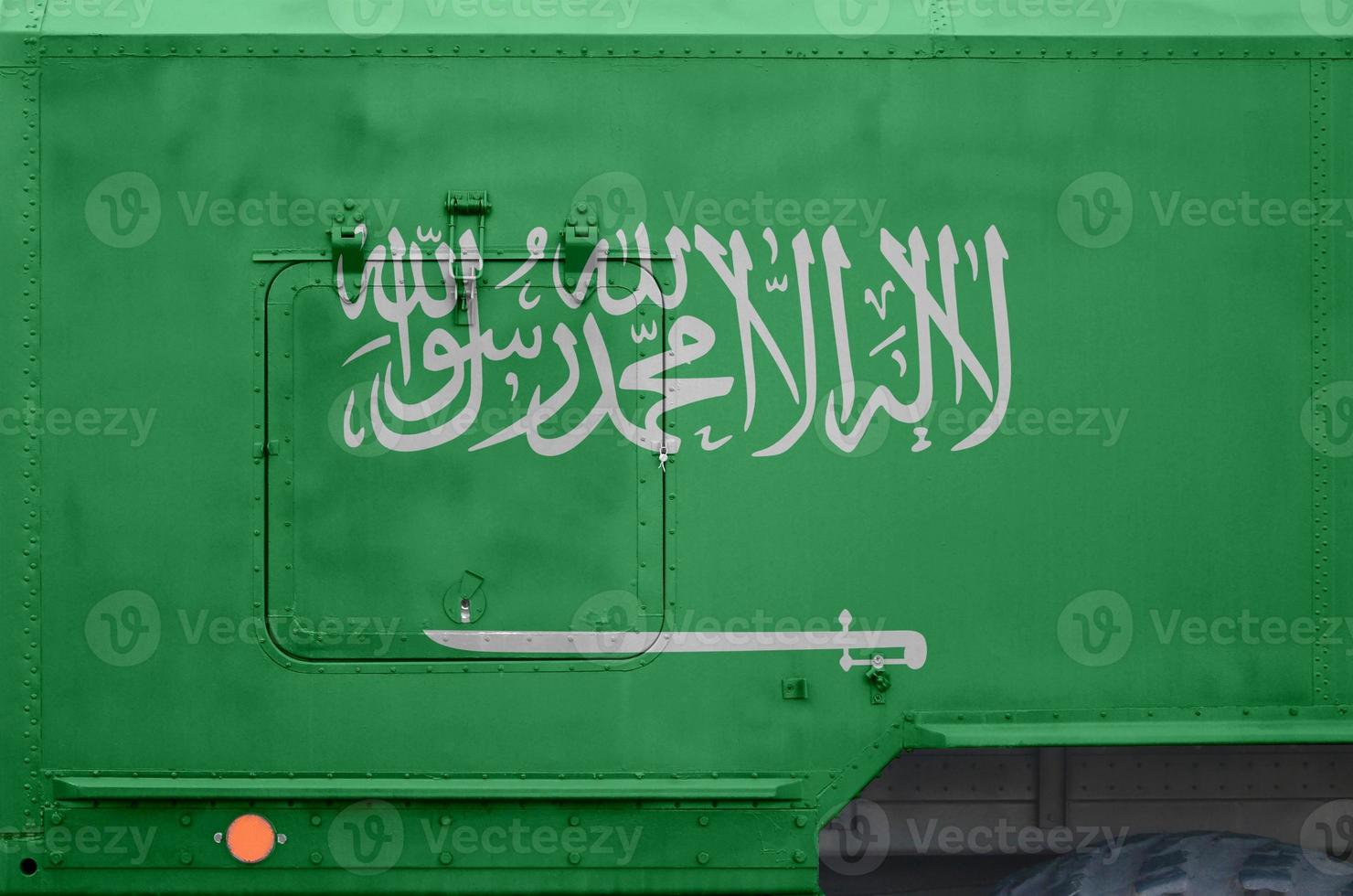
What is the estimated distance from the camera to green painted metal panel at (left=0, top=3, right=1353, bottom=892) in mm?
3768

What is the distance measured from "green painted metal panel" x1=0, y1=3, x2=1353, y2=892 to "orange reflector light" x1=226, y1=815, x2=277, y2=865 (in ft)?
0.16

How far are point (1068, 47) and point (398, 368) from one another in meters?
2.12

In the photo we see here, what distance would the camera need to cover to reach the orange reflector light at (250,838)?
378cm

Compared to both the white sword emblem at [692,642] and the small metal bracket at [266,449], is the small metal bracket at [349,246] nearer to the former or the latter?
the small metal bracket at [266,449]

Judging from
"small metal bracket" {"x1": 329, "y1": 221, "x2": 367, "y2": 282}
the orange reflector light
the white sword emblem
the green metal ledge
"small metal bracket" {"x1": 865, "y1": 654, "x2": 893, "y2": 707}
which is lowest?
the orange reflector light

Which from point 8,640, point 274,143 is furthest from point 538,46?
point 8,640

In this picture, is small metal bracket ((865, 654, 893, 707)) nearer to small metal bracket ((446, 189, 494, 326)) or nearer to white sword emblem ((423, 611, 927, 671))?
white sword emblem ((423, 611, 927, 671))

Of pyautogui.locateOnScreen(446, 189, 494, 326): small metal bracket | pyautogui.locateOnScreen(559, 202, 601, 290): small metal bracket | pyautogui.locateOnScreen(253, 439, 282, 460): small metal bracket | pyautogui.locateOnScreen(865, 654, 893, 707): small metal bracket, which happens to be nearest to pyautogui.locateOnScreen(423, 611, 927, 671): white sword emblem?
pyautogui.locateOnScreen(865, 654, 893, 707): small metal bracket

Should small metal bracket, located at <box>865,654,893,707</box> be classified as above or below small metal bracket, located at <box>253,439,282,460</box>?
below

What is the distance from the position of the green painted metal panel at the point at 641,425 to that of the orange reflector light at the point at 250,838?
48 millimetres

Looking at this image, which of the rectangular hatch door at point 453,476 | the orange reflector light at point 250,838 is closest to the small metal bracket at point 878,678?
the rectangular hatch door at point 453,476

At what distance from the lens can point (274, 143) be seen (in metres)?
3.81

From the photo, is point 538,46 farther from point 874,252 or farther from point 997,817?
point 997,817

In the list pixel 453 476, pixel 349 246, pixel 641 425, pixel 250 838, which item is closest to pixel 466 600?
pixel 453 476
